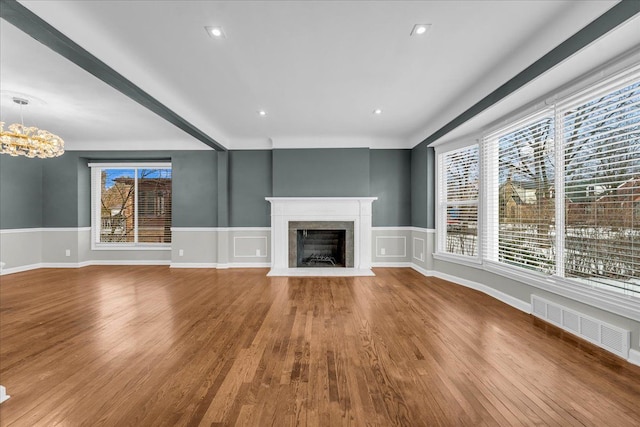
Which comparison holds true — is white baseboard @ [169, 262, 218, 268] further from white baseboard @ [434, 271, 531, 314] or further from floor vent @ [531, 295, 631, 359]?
floor vent @ [531, 295, 631, 359]

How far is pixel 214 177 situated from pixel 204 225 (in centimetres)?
109

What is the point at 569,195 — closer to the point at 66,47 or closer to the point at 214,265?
the point at 66,47

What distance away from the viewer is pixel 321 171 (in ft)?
18.3

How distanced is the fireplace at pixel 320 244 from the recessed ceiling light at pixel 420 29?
12.0ft

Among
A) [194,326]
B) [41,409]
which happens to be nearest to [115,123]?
[194,326]

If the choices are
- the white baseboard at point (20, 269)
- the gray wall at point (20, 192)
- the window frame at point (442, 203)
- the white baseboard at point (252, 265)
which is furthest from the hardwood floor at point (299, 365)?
the gray wall at point (20, 192)

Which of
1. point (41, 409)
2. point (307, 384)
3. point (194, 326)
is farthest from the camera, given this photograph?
point (194, 326)

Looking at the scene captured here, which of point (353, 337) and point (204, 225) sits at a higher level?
point (204, 225)

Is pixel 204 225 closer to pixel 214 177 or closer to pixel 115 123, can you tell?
pixel 214 177

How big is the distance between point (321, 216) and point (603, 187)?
4.03 m

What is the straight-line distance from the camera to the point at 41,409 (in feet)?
5.22

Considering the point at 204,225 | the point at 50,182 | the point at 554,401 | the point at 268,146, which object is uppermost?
the point at 268,146

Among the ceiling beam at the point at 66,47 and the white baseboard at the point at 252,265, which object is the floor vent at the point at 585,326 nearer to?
the white baseboard at the point at 252,265

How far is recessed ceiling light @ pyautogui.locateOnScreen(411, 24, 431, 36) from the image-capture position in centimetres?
223
